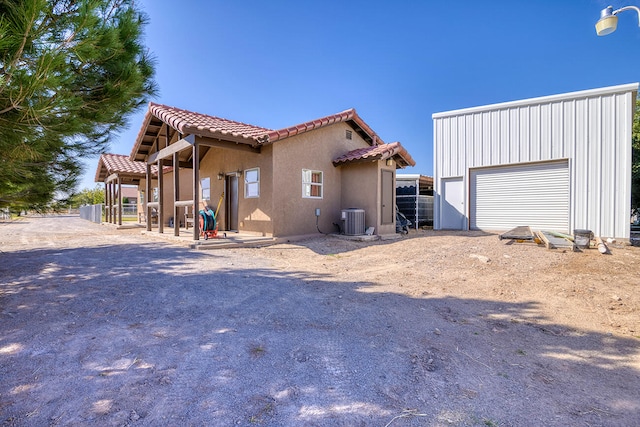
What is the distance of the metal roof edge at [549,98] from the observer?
9627 millimetres

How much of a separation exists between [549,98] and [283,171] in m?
9.90

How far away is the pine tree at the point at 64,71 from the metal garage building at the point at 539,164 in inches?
469

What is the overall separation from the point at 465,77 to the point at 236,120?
45.5 ft

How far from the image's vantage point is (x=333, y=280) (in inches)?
207

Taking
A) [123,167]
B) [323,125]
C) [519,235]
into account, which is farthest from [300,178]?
[123,167]

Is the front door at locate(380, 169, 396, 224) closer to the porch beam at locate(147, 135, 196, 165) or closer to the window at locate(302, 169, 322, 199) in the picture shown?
the window at locate(302, 169, 322, 199)

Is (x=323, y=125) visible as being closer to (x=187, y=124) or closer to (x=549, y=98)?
(x=187, y=124)

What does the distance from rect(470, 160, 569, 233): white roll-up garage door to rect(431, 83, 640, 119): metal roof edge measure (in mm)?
2266

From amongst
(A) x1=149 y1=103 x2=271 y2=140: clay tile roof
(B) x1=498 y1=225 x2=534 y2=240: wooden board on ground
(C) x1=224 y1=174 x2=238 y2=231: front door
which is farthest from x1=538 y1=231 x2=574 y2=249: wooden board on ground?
(C) x1=224 y1=174 x2=238 y2=231: front door

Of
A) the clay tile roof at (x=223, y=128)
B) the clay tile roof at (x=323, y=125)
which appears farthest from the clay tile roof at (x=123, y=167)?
the clay tile roof at (x=323, y=125)

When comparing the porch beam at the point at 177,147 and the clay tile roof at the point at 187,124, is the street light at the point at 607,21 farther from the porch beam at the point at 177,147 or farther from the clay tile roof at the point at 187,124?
the porch beam at the point at 177,147

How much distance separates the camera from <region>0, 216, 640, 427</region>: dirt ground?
186 centimetres

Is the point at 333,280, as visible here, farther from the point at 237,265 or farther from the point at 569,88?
the point at 569,88

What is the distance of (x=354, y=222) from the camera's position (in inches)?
413
